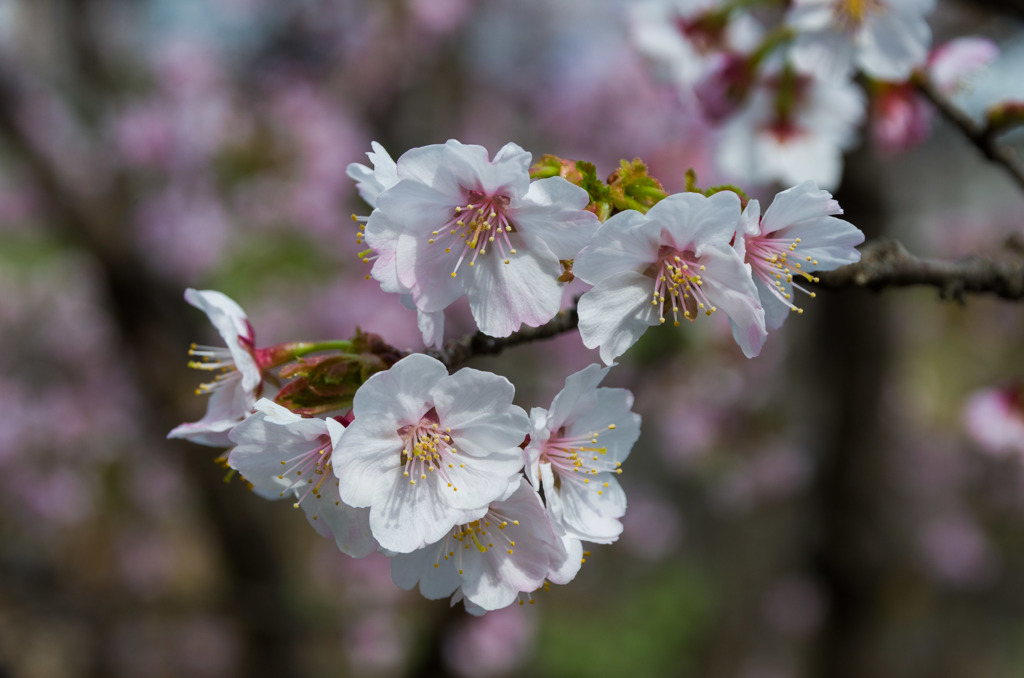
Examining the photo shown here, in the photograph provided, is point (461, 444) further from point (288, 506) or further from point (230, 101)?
point (288, 506)

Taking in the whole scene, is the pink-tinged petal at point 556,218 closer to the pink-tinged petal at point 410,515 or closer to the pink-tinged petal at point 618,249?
the pink-tinged petal at point 618,249

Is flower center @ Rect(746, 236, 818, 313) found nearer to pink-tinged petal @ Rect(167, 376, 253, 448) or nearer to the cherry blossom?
pink-tinged petal @ Rect(167, 376, 253, 448)

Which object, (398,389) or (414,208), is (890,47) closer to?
(414,208)

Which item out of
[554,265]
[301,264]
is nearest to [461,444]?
[554,265]

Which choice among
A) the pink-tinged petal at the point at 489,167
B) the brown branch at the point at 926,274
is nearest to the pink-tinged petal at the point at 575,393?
the pink-tinged petal at the point at 489,167

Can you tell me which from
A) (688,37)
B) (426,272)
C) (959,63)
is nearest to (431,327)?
(426,272)

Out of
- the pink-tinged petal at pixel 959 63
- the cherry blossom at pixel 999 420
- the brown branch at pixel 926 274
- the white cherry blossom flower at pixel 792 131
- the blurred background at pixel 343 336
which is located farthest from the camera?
the blurred background at pixel 343 336

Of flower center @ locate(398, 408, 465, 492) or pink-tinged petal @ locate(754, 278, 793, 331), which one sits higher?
pink-tinged petal @ locate(754, 278, 793, 331)

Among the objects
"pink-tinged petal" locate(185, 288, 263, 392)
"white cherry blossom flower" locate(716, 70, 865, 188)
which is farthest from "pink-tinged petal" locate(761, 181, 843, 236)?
"white cherry blossom flower" locate(716, 70, 865, 188)
